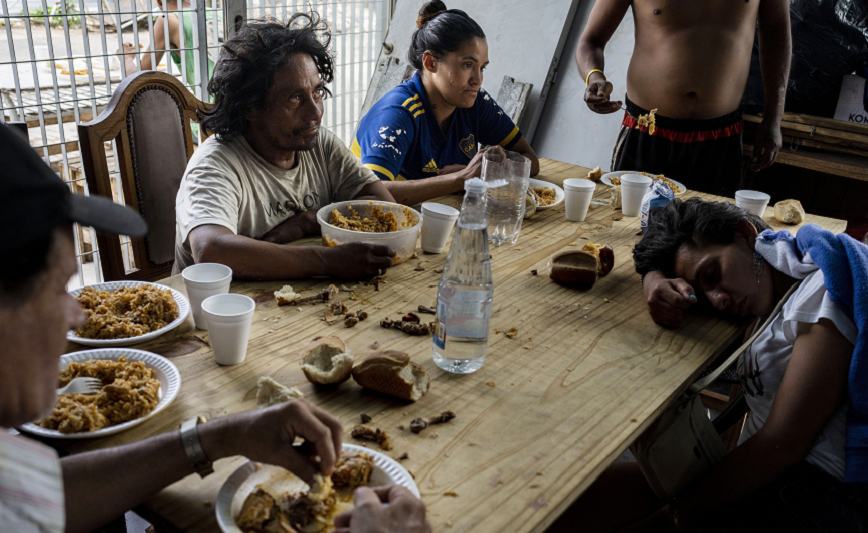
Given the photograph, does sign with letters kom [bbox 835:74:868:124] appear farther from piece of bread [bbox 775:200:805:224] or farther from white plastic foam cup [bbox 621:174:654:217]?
white plastic foam cup [bbox 621:174:654:217]

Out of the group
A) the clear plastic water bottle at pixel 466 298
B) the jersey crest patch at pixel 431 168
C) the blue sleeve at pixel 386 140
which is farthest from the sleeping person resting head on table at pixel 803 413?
the jersey crest patch at pixel 431 168

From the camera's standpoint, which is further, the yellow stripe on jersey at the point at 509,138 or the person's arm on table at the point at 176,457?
the yellow stripe on jersey at the point at 509,138

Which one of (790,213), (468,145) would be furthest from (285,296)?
(790,213)

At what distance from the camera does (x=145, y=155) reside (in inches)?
93.0

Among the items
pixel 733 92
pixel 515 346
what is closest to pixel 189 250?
pixel 515 346

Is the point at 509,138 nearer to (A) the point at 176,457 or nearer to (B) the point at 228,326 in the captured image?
(B) the point at 228,326

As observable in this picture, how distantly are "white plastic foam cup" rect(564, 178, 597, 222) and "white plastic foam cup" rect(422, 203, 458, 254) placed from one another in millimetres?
701

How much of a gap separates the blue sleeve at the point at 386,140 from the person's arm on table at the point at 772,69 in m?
2.05

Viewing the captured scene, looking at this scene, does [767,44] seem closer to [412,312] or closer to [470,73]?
[470,73]

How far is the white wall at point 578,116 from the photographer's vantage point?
4.94 m

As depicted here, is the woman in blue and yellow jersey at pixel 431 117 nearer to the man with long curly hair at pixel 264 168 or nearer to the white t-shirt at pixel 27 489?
the man with long curly hair at pixel 264 168

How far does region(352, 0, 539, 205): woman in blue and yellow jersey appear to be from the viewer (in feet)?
9.33

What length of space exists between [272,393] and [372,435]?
23cm

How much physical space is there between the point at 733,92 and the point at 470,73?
1519mm
